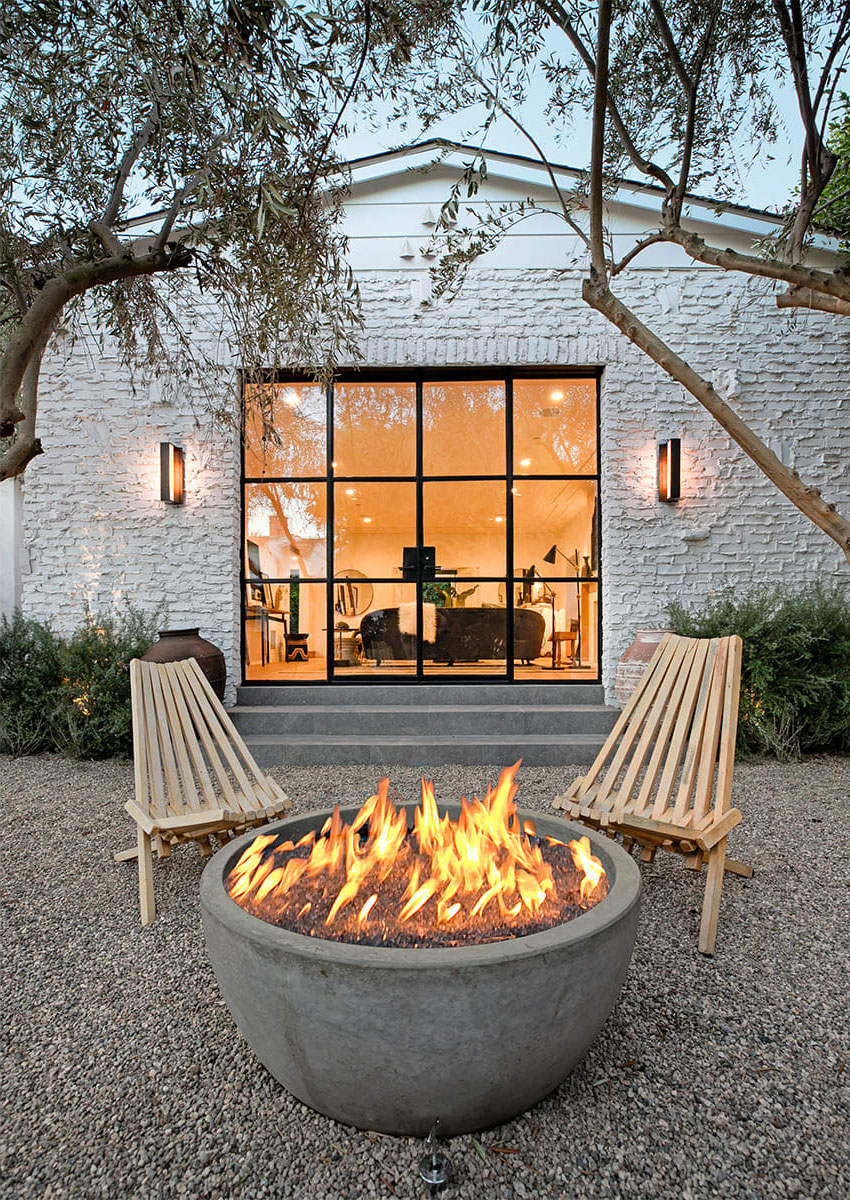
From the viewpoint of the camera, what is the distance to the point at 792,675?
4.80 metres

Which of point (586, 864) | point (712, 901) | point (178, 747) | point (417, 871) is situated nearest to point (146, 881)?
point (178, 747)

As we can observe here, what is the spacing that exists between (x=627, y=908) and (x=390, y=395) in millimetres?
5596

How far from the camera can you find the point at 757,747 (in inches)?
192

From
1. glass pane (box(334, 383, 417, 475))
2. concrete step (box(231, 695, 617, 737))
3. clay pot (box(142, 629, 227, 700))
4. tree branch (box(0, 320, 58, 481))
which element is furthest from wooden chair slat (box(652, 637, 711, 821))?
glass pane (box(334, 383, 417, 475))

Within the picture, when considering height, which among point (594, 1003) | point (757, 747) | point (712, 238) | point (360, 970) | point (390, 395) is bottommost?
point (757, 747)

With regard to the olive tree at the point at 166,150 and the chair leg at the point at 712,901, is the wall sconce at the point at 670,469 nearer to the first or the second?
the olive tree at the point at 166,150

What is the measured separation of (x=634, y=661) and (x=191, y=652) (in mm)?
3293

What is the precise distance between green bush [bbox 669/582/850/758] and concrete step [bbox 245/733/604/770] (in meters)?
1.16

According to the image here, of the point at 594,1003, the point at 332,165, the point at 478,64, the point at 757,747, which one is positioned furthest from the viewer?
the point at 757,747

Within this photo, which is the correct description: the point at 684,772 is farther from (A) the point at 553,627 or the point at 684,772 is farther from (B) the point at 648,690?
(A) the point at 553,627

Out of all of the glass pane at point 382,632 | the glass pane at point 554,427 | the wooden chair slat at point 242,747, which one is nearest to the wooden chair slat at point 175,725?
the wooden chair slat at point 242,747

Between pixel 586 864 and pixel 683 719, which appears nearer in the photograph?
pixel 586 864

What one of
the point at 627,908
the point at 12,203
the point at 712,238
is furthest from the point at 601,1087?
the point at 712,238

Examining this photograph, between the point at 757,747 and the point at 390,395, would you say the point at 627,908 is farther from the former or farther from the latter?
the point at 390,395
